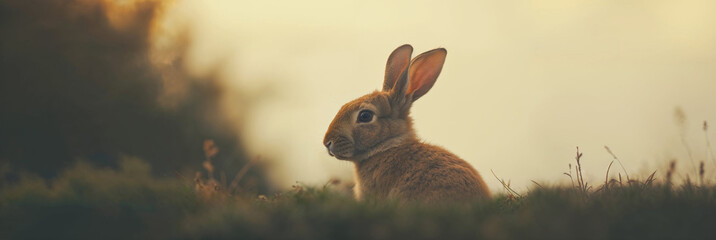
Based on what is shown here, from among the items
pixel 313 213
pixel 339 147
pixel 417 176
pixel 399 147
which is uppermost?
pixel 339 147

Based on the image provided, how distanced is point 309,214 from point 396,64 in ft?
10.6

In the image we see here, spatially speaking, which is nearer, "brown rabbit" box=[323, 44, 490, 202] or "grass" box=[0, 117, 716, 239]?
"grass" box=[0, 117, 716, 239]

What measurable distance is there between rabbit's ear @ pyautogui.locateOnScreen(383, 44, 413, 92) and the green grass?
6.14ft

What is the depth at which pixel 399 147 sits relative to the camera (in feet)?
19.6

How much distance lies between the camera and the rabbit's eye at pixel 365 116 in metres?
5.95

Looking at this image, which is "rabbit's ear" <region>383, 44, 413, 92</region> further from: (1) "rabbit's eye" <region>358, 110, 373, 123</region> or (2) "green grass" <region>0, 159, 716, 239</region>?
(2) "green grass" <region>0, 159, 716, 239</region>

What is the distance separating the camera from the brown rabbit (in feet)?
17.1

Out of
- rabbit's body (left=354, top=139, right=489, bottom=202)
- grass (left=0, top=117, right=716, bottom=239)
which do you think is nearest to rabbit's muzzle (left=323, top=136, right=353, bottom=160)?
rabbit's body (left=354, top=139, right=489, bottom=202)

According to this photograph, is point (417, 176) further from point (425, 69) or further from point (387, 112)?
point (425, 69)

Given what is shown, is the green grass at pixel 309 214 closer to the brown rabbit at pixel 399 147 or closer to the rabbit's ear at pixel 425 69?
the brown rabbit at pixel 399 147

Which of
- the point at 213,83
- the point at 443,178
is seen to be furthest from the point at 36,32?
the point at 443,178

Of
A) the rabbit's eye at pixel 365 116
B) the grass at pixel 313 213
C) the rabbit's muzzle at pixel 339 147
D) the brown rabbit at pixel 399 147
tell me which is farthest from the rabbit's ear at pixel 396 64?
the grass at pixel 313 213

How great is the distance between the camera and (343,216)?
3287 millimetres

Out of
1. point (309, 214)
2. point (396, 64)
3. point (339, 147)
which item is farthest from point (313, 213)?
point (396, 64)
